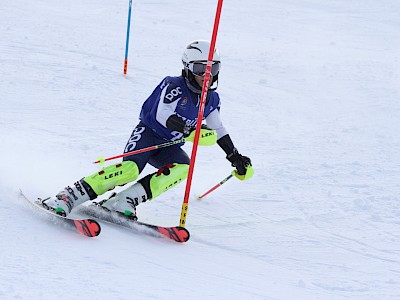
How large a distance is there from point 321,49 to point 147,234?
31.6ft

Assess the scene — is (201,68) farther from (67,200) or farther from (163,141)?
(67,200)

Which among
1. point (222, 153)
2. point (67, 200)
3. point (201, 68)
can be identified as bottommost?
point (222, 153)

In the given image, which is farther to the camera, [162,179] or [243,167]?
[243,167]

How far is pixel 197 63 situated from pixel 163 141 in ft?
2.51

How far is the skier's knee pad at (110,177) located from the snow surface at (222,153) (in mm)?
413

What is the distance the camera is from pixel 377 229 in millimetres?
5859

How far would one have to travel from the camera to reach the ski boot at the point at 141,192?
16.3ft

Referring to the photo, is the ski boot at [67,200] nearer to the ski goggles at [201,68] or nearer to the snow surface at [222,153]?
the snow surface at [222,153]

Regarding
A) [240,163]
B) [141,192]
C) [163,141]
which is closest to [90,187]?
[141,192]

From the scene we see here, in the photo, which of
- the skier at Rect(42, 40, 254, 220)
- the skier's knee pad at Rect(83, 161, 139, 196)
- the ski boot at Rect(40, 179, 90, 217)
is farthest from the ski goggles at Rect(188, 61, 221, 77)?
the ski boot at Rect(40, 179, 90, 217)

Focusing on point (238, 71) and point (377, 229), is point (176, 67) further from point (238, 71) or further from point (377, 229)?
point (377, 229)

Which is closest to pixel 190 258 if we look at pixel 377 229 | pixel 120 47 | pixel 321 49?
A: pixel 377 229

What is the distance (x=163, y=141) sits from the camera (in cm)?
546

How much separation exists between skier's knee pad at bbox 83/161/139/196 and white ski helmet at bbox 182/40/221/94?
826 mm
